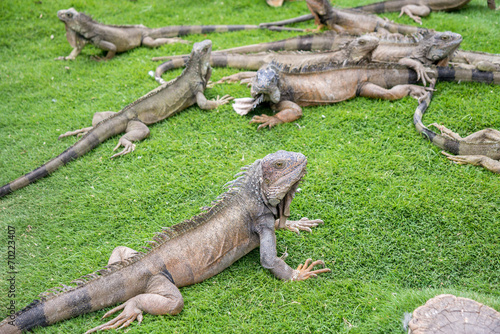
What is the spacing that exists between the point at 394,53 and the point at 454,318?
423 centimetres

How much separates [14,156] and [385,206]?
14.4 ft

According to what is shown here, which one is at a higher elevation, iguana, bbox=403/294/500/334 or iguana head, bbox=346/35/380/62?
iguana head, bbox=346/35/380/62

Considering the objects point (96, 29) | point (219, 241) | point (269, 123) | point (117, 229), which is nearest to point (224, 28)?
point (96, 29)

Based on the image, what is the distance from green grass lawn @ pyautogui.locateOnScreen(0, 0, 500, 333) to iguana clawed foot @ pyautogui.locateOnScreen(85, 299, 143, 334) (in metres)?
0.07

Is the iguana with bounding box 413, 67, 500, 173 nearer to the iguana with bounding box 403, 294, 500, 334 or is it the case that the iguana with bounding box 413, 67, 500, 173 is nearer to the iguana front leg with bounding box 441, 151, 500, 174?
the iguana front leg with bounding box 441, 151, 500, 174

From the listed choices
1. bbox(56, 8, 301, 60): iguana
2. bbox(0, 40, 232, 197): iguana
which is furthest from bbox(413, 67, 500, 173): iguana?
bbox(56, 8, 301, 60): iguana

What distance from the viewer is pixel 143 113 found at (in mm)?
5238

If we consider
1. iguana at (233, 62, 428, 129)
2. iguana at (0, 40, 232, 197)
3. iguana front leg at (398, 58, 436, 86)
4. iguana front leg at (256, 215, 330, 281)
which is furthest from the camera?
iguana front leg at (398, 58, 436, 86)

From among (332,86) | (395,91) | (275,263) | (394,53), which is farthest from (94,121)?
(394,53)

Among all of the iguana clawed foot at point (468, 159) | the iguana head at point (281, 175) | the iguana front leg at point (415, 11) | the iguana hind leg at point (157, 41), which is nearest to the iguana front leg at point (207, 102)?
the iguana hind leg at point (157, 41)

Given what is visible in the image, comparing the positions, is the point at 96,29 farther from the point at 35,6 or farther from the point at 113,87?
the point at 35,6

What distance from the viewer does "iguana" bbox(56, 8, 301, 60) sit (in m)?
6.82

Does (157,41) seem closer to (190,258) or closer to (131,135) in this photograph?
(131,135)

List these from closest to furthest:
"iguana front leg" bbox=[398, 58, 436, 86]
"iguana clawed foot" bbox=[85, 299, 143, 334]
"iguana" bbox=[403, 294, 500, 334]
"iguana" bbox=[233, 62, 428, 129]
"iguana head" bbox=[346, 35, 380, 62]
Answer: "iguana" bbox=[403, 294, 500, 334] → "iguana clawed foot" bbox=[85, 299, 143, 334] → "iguana" bbox=[233, 62, 428, 129] → "iguana front leg" bbox=[398, 58, 436, 86] → "iguana head" bbox=[346, 35, 380, 62]
